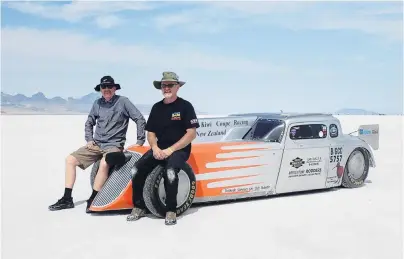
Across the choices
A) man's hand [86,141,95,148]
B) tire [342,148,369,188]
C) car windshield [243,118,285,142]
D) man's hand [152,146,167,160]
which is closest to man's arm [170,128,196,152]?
man's hand [152,146,167,160]

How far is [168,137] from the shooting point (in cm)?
661

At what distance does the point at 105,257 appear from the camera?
4.97 m

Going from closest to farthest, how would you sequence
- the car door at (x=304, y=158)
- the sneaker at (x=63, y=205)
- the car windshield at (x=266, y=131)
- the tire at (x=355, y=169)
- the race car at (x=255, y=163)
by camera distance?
the race car at (x=255, y=163) → the sneaker at (x=63, y=205) → the car door at (x=304, y=158) → the car windshield at (x=266, y=131) → the tire at (x=355, y=169)

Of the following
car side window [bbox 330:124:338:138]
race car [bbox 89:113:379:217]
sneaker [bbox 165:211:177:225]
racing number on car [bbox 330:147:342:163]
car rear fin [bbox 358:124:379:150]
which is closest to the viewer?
sneaker [bbox 165:211:177:225]

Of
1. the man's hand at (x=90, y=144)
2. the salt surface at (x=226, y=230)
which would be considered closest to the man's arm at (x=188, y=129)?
the salt surface at (x=226, y=230)

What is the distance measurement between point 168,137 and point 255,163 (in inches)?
65.0

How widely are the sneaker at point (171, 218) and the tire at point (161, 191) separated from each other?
0.53 feet

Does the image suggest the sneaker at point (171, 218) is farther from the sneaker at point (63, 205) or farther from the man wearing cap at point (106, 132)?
the sneaker at point (63, 205)

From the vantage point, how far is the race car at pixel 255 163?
6.70 meters

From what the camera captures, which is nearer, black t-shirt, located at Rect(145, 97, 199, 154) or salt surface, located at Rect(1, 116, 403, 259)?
salt surface, located at Rect(1, 116, 403, 259)

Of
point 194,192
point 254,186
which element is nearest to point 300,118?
point 254,186

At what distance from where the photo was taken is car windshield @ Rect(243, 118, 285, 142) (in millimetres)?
8047

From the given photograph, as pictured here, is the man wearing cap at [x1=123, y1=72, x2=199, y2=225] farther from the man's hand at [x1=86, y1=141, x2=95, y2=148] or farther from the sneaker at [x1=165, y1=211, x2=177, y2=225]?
the man's hand at [x1=86, y1=141, x2=95, y2=148]

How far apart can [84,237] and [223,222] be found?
171cm
